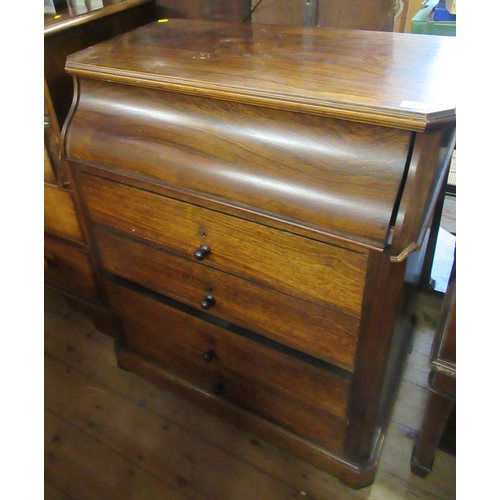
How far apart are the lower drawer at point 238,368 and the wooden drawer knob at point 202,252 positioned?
0.73 ft

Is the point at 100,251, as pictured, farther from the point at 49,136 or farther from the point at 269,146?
the point at 269,146

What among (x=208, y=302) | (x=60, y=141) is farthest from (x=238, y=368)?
(x=60, y=141)

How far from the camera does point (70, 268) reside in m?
1.47

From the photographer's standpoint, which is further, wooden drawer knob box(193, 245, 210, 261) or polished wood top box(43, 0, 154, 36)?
polished wood top box(43, 0, 154, 36)

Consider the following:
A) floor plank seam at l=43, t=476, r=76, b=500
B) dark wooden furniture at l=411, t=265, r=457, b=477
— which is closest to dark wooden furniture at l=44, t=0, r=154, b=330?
floor plank seam at l=43, t=476, r=76, b=500

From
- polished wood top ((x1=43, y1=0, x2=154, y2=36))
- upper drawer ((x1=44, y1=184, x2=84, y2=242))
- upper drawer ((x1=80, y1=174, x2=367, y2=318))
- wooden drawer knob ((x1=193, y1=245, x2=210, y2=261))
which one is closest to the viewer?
upper drawer ((x1=80, y1=174, x2=367, y2=318))

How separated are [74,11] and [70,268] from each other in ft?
2.50

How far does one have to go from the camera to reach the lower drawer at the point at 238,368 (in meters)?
1.00

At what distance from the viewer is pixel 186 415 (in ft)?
4.37

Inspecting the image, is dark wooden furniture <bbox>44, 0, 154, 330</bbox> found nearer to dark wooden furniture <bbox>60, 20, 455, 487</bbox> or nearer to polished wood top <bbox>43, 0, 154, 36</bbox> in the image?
polished wood top <bbox>43, 0, 154, 36</bbox>

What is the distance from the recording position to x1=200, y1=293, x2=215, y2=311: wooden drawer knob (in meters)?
1.00

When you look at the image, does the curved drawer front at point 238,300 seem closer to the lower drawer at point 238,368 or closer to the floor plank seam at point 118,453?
the lower drawer at point 238,368

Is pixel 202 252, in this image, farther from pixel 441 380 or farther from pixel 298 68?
pixel 441 380
